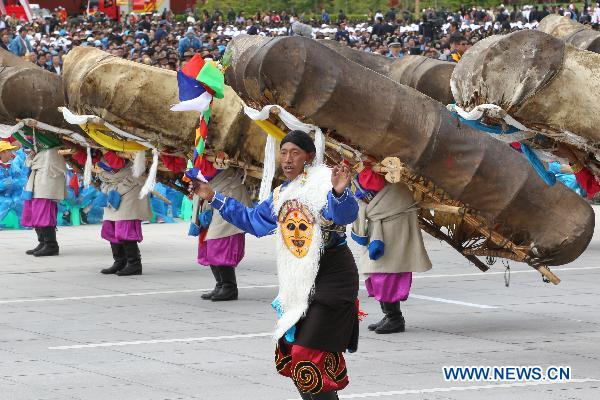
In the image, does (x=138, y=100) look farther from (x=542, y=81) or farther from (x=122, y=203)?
(x=542, y=81)

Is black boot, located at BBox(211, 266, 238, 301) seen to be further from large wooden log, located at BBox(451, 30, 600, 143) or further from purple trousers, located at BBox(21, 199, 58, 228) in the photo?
large wooden log, located at BBox(451, 30, 600, 143)

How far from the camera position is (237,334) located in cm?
998

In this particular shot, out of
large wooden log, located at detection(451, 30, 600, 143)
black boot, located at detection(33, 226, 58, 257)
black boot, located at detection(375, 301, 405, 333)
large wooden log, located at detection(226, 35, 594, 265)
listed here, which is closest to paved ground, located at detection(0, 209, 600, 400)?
black boot, located at detection(375, 301, 405, 333)

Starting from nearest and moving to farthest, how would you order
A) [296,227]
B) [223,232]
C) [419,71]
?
[296,227], [419,71], [223,232]

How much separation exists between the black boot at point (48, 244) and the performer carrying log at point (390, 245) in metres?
6.17

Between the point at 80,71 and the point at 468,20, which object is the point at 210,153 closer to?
the point at 80,71

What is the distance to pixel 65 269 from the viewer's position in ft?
46.8

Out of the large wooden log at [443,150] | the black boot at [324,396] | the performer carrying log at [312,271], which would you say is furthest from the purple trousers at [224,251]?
the black boot at [324,396]

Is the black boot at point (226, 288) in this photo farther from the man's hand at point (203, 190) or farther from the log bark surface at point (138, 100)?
the man's hand at point (203, 190)

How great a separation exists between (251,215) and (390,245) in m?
3.08

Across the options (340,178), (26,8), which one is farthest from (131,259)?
(26,8)

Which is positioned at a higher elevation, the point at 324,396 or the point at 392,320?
the point at 324,396

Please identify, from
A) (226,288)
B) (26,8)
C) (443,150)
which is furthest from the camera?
(26,8)

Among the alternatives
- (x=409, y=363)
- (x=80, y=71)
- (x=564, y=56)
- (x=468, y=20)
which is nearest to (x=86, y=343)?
(x=409, y=363)
